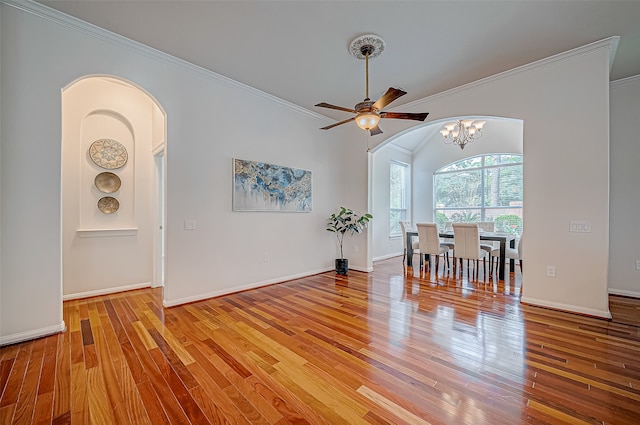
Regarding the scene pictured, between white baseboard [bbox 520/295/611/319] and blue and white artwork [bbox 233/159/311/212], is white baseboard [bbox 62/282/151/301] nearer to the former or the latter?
blue and white artwork [bbox 233/159/311/212]

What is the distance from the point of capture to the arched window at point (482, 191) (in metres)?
6.56

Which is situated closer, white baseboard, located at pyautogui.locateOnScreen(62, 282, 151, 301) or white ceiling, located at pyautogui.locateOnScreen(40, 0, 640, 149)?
white ceiling, located at pyautogui.locateOnScreen(40, 0, 640, 149)

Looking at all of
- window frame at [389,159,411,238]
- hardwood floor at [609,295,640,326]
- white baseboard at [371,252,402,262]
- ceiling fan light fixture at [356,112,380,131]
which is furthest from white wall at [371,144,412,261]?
hardwood floor at [609,295,640,326]

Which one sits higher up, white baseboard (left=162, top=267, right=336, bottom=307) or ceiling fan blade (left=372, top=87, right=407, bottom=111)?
ceiling fan blade (left=372, top=87, right=407, bottom=111)

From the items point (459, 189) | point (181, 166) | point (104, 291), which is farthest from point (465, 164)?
point (104, 291)

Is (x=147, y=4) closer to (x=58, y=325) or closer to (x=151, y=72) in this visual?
(x=151, y=72)

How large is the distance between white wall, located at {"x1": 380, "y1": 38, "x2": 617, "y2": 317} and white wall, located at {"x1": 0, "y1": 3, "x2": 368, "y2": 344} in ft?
8.54

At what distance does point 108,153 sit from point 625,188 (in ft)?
24.6

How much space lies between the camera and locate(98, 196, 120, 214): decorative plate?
3.94 metres

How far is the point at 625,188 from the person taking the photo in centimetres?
383

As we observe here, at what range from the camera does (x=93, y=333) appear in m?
2.61

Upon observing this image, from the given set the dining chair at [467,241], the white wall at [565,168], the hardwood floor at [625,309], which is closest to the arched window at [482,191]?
the dining chair at [467,241]

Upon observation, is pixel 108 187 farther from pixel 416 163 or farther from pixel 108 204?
pixel 416 163

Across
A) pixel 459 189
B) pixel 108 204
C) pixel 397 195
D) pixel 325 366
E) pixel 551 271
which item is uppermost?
pixel 459 189
